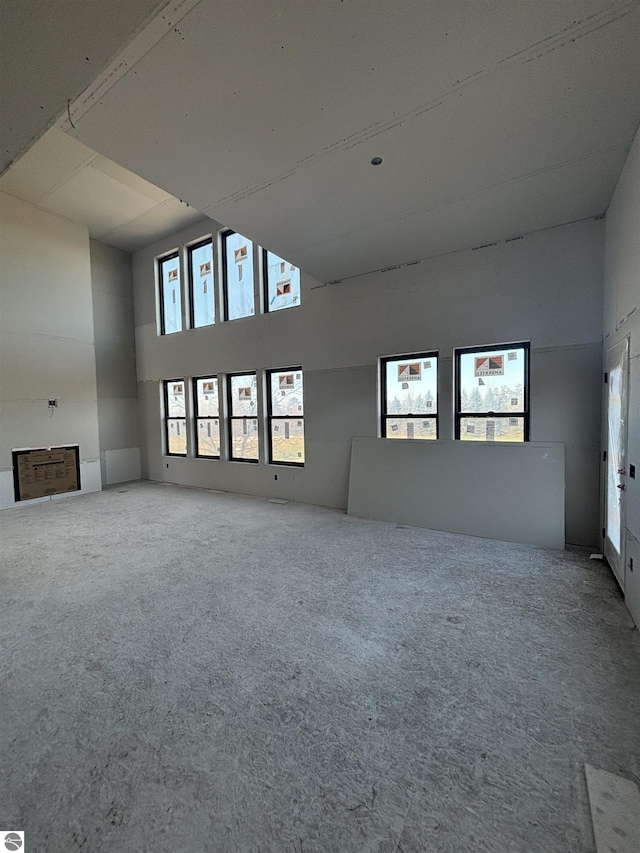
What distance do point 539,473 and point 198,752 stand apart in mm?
3612

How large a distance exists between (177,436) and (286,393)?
2.87 metres

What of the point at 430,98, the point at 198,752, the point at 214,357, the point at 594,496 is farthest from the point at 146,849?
the point at 214,357

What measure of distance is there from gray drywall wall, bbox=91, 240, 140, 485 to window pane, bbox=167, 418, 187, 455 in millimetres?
943

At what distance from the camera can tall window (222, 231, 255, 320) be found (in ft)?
19.4

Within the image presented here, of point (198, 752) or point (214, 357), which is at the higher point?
point (214, 357)

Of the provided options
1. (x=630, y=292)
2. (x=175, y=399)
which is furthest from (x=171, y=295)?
(x=630, y=292)

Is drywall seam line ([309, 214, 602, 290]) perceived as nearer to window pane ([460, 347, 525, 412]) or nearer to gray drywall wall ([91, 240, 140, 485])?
window pane ([460, 347, 525, 412])

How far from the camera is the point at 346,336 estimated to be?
16.2 feet

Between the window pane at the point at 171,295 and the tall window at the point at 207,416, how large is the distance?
4.18ft

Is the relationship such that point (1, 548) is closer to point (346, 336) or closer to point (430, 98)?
→ point (346, 336)

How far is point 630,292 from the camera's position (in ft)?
8.11

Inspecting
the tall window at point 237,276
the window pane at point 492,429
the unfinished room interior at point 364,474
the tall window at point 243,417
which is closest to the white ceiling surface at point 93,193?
the unfinished room interior at point 364,474

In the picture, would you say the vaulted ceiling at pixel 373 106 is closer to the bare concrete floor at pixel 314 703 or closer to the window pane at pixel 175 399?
the bare concrete floor at pixel 314 703

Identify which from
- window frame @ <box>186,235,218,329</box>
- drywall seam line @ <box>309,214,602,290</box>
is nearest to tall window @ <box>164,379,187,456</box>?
window frame @ <box>186,235,218,329</box>
